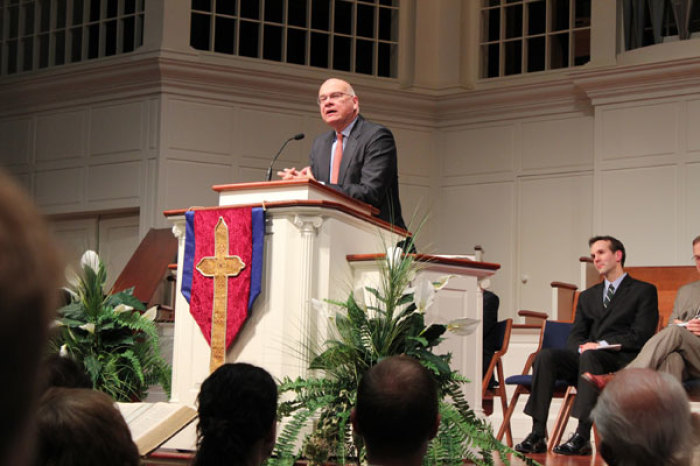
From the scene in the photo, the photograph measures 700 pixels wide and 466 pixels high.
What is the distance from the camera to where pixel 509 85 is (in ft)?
35.8

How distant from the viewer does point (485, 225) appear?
10945mm

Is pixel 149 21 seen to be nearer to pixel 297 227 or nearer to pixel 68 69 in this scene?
pixel 68 69

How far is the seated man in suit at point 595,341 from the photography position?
18.4 feet

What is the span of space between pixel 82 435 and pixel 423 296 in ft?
8.81

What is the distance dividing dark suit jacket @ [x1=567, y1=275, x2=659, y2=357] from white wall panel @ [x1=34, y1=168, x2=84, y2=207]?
623 cm

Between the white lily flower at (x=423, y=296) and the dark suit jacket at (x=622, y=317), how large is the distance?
2.51 meters

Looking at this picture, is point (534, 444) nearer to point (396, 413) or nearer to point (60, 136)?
point (396, 413)

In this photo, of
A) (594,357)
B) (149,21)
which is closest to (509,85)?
(149,21)

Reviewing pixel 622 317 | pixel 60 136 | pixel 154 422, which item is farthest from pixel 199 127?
pixel 154 422

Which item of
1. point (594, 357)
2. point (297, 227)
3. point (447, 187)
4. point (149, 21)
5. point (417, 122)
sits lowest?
point (594, 357)

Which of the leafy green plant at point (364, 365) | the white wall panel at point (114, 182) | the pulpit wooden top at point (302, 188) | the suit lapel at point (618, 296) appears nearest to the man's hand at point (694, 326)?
the suit lapel at point (618, 296)

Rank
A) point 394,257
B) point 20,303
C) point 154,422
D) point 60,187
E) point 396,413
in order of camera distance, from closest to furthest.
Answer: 1. point 20,303
2. point 396,413
3. point 154,422
4. point 394,257
5. point 60,187

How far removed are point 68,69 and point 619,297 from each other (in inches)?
272

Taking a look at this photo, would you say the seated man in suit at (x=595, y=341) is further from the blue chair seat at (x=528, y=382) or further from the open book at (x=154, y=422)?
the open book at (x=154, y=422)
